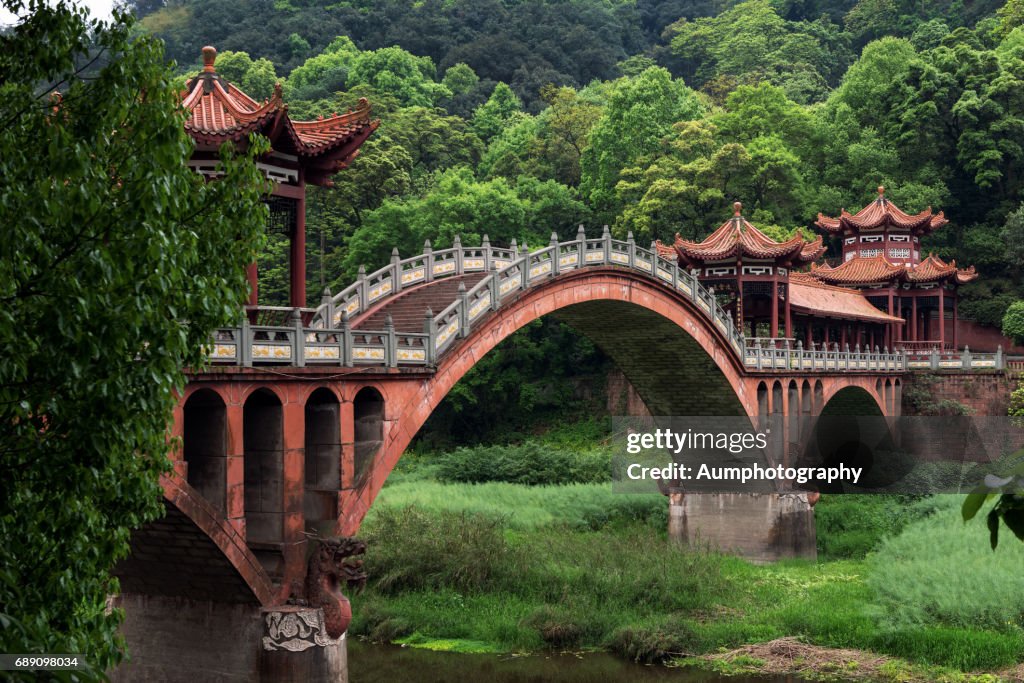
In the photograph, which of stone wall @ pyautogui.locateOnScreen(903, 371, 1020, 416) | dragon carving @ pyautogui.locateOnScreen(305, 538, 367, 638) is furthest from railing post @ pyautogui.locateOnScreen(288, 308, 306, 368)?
stone wall @ pyautogui.locateOnScreen(903, 371, 1020, 416)

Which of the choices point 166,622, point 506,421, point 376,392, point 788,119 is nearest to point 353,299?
point 376,392

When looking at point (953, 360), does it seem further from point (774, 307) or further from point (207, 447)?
point (207, 447)

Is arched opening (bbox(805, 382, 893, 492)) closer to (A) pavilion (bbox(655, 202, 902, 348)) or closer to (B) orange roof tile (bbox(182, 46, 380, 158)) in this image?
(A) pavilion (bbox(655, 202, 902, 348))

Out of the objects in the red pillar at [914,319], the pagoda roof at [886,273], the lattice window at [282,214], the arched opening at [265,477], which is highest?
the pagoda roof at [886,273]

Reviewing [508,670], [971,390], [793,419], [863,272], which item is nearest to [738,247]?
[793,419]

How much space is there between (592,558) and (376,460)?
44.5ft

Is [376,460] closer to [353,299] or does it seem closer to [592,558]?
[353,299]

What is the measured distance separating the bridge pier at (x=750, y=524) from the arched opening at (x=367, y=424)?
62.9 feet

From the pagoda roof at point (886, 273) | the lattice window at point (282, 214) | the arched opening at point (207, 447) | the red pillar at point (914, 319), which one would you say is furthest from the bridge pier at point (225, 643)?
the red pillar at point (914, 319)

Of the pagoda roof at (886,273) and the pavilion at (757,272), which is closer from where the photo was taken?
the pavilion at (757,272)

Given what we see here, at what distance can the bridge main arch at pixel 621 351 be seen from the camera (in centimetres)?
2116

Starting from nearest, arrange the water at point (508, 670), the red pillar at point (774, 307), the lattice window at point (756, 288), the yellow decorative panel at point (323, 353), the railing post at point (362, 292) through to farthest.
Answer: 1. the yellow decorative panel at point (323, 353)
2. the railing post at point (362, 292)
3. the water at point (508, 670)
4. the red pillar at point (774, 307)
5. the lattice window at point (756, 288)

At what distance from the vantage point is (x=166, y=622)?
19.1 m

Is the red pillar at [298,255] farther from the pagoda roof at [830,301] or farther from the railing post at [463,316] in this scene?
the pagoda roof at [830,301]
